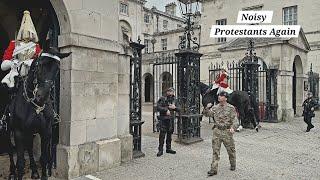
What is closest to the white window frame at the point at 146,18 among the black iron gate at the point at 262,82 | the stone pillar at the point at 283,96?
the black iron gate at the point at 262,82

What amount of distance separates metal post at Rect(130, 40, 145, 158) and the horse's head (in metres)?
3.12

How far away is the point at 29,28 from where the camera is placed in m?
5.59

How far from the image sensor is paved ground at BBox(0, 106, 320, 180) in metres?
6.22

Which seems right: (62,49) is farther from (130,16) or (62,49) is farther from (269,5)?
(130,16)

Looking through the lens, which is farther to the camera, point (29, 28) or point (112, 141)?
point (112, 141)

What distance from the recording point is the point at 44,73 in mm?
4715

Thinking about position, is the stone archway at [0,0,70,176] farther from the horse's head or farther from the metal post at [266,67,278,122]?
the metal post at [266,67,278,122]

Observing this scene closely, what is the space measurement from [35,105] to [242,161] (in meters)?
4.97

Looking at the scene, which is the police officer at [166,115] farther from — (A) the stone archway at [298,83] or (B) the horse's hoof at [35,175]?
(A) the stone archway at [298,83]

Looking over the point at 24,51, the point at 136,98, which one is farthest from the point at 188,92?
the point at 24,51

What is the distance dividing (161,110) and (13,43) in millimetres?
3807

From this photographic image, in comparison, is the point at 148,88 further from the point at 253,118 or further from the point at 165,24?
the point at 253,118

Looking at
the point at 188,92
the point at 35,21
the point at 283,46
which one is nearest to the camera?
the point at 35,21

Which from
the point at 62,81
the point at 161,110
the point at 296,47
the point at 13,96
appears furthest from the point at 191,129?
the point at 296,47
